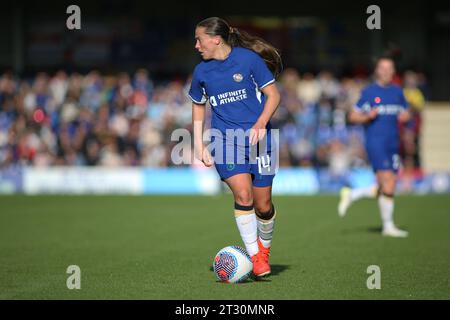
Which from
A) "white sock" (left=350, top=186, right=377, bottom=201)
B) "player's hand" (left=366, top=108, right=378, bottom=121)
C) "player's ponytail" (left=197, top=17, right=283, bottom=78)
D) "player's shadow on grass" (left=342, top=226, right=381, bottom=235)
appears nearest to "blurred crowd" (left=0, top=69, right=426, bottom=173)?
"white sock" (left=350, top=186, right=377, bottom=201)

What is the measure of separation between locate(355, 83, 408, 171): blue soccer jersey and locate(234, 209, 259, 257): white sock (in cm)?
506

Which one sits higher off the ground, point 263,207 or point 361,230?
point 263,207

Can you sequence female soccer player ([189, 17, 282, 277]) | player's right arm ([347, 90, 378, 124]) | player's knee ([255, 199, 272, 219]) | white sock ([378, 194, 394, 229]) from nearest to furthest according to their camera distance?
female soccer player ([189, 17, 282, 277])
player's knee ([255, 199, 272, 219])
player's right arm ([347, 90, 378, 124])
white sock ([378, 194, 394, 229])

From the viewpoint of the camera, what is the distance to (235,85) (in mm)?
8562

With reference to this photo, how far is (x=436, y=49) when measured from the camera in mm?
29219

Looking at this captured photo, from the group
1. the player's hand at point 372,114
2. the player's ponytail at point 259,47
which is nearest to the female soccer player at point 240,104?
the player's ponytail at point 259,47

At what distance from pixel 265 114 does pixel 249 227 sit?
112cm

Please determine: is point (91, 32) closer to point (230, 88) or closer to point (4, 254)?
point (4, 254)

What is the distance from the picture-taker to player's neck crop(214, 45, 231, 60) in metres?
8.58

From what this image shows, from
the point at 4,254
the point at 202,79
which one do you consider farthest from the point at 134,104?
the point at 202,79

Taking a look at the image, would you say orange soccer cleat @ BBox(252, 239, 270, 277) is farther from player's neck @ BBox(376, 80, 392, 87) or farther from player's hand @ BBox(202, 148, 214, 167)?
player's neck @ BBox(376, 80, 392, 87)

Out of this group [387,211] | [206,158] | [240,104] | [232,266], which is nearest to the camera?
[232,266]

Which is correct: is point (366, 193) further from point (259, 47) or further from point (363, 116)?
point (259, 47)

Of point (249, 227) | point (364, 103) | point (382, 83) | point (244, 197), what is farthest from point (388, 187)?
point (244, 197)
